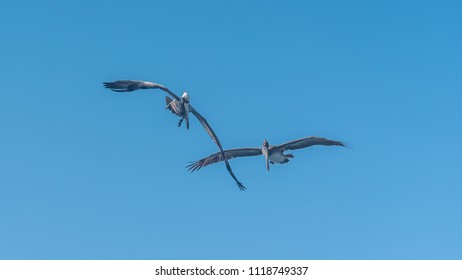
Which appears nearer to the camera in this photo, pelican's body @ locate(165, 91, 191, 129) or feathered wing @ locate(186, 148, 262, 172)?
pelican's body @ locate(165, 91, 191, 129)

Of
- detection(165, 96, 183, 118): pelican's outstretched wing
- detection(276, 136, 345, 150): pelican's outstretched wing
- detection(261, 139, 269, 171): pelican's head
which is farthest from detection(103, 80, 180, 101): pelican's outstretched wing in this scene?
detection(276, 136, 345, 150): pelican's outstretched wing

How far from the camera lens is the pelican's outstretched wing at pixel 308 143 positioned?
198ft

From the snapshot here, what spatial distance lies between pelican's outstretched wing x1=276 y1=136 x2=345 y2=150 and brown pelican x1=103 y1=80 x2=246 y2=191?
15.3 feet

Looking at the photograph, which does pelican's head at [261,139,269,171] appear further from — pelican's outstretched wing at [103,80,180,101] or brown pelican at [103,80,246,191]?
pelican's outstretched wing at [103,80,180,101]

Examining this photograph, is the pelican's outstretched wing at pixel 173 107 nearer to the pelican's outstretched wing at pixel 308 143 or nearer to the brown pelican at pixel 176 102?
the brown pelican at pixel 176 102

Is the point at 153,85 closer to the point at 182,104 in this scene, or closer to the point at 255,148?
the point at 182,104

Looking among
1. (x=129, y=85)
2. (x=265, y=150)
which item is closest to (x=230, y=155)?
(x=265, y=150)

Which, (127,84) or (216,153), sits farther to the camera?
(216,153)

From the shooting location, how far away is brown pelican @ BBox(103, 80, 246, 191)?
52156 mm

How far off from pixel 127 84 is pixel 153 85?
1.40 metres

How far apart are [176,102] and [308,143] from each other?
10.4 metres

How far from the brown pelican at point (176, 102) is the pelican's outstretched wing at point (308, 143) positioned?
4.68 meters

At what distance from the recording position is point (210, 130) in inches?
2249
